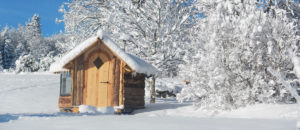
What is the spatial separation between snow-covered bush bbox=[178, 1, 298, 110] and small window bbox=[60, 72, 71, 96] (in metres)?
5.88

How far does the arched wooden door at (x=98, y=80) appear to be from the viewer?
14.2 meters

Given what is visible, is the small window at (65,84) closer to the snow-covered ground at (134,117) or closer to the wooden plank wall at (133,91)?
the snow-covered ground at (134,117)

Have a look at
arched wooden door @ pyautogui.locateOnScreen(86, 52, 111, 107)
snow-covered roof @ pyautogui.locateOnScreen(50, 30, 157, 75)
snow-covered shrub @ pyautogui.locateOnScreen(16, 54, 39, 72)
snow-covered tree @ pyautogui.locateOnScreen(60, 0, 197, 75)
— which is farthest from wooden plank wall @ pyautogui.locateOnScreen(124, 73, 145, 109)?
snow-covered shrub @ pyautogui.locateOnScreen(16, 54, 39, 72)

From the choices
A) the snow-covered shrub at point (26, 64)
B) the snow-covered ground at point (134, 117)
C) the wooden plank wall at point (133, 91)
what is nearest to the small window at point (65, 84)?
the snow-covered ground at point (134, 117)

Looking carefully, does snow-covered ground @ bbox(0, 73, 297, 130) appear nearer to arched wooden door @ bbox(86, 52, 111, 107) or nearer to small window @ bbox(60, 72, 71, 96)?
small window @ bbox(60, 72, 71, 96)

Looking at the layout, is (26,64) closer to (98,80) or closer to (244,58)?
(98,80)

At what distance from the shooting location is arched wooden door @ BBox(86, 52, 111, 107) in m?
14.2

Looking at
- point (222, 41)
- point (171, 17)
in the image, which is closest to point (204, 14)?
point (171, 17)

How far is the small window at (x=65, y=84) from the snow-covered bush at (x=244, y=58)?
5881 mm

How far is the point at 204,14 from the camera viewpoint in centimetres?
1978

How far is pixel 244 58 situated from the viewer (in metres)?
12.4

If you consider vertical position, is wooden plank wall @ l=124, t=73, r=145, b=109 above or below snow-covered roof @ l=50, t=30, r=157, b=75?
below

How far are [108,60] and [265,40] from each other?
665 cm

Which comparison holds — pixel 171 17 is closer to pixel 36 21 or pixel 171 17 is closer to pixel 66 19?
pixel 66 19
